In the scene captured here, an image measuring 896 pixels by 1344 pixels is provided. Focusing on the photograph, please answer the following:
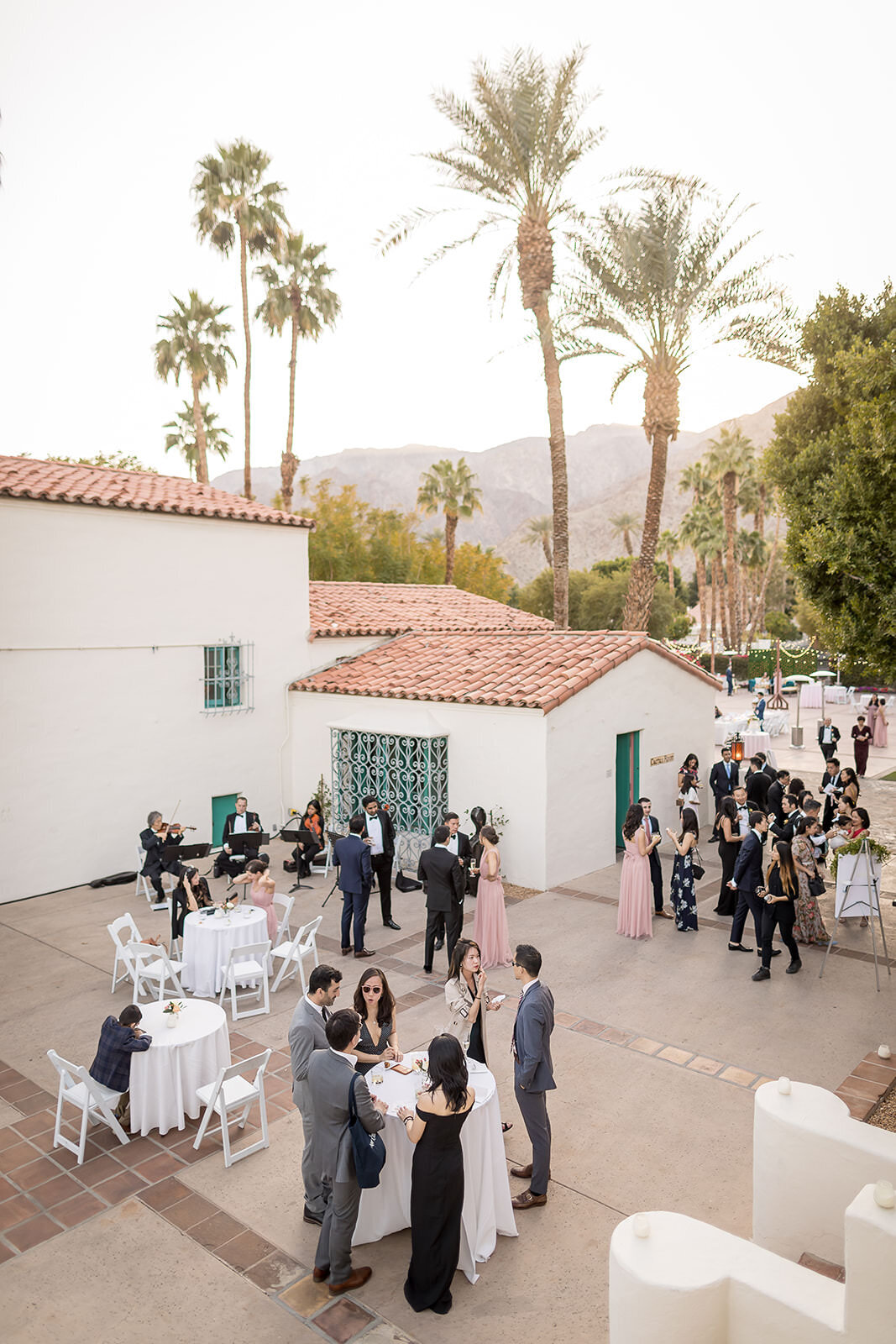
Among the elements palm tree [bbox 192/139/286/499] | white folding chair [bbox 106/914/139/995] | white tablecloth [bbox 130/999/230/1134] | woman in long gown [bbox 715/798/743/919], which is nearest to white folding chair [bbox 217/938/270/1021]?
white folding chair [bbox 106/914/139/995]

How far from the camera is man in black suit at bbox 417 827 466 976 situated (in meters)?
9.66

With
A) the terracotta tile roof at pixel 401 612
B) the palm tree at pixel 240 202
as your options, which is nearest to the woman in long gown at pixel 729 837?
the terracotta tile roof at pixel 401 612

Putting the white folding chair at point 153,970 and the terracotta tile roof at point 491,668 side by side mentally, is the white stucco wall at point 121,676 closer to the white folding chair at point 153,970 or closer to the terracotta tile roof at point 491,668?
the terracotta tile roof at point 491,668

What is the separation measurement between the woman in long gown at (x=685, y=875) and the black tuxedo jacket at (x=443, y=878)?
120 inches

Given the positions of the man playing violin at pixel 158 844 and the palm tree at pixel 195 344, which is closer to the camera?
the man playing violin at pixel 158 844

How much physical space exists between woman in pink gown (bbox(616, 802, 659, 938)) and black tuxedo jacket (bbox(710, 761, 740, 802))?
4.18 meters

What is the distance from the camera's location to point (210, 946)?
9.59m

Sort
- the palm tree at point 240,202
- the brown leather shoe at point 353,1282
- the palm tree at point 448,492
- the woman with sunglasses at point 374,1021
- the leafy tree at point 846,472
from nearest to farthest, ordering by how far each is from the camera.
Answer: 1. the brown leather shoe at point 353,1282
2. the woman with sunglasses at point 374,1021
3. the leafy tree at point 846,472
4. the palm tree at point 240,202
5. the palm tree at point 448,492

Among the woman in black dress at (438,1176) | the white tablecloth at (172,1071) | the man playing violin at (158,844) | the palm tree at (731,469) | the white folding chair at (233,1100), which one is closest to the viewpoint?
the woman in black dress at (438,1176)

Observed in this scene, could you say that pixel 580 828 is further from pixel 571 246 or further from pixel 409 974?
pixel 571 246

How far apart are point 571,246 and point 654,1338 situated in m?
22.8

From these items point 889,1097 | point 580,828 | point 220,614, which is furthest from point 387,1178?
point 220,614

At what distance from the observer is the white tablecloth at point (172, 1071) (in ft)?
22.5

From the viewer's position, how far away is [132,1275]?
5.38 metres
